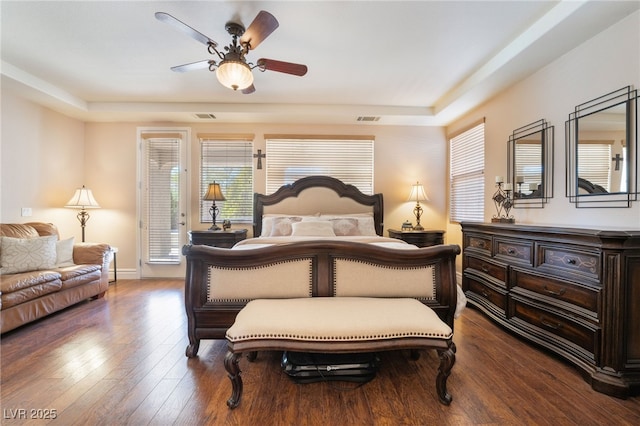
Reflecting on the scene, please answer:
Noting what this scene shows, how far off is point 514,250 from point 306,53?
2.77 metres

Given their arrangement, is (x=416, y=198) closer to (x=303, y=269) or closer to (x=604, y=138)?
(x=604, y=138)

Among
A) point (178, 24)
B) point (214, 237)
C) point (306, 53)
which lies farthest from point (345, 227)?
point (178, 24)

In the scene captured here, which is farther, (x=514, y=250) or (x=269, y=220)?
(x=269, y=220)

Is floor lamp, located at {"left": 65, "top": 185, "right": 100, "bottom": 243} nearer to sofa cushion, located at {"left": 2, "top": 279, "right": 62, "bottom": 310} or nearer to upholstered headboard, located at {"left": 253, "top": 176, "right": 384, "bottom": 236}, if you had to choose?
sofa cushion, located at {"left": 2, "top": 279, "right": 62, "bottom": 310}

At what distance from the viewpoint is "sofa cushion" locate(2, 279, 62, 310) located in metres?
2.54

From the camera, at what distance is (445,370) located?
5.43 ft

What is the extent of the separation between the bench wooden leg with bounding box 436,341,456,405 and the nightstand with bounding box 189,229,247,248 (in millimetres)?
3254

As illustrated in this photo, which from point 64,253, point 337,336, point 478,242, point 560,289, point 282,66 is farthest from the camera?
point 64,253

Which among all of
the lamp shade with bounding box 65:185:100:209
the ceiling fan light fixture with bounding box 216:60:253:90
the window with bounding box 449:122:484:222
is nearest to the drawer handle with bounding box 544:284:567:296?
the window with bounding box 449:122:484:222

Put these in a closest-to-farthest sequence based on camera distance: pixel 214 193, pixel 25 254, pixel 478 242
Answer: pixel 25 254 → pixel 478 242 → pixel 214 193

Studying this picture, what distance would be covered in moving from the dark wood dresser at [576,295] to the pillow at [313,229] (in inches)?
73.7

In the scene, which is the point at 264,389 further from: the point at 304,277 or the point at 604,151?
the point at 604,151

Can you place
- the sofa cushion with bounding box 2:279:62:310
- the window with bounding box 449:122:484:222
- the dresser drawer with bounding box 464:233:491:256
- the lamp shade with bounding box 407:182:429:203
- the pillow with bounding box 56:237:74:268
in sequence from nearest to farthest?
1. the sofa cushion with bounding box 2:279:62:310
2. the dresser drawer with bounding box 464:233:491:256
3. the pillow with bounding box 56:237:74:268
4. the window with bounding box 449:122:484:222
5. the lamp shade with bounding box 407:182:429:203

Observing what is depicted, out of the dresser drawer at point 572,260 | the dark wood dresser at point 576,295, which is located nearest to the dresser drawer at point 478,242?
the dark wood dresser at point 576,295
